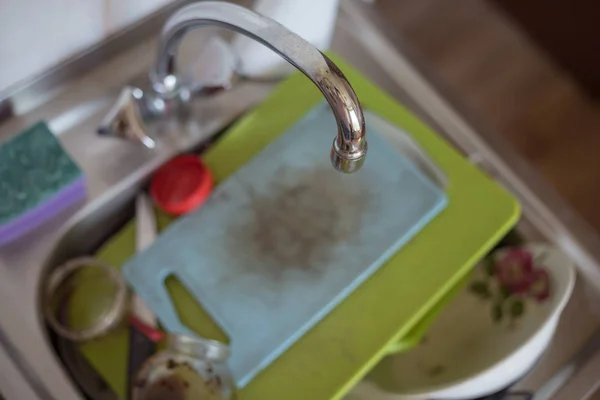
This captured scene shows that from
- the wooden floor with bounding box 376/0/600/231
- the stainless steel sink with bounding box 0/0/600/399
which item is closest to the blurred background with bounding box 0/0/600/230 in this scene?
the wooden floor with bounding box 376/0/600/231

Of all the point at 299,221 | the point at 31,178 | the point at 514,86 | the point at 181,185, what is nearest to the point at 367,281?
the point at 299,221

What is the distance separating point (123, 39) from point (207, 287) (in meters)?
0.26

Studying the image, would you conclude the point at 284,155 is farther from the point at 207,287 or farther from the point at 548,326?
the point at 548,326

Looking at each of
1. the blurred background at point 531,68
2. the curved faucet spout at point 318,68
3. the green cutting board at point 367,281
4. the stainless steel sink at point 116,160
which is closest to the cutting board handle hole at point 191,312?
the green cutting board at point 367,281

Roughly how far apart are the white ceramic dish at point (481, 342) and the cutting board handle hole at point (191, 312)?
151 millimetres

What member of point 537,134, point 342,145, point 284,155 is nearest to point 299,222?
point 284,155

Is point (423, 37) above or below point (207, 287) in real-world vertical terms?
above

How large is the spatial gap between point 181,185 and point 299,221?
0.39ft

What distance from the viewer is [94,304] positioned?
0.64m

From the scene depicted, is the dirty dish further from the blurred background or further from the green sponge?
the blurred background

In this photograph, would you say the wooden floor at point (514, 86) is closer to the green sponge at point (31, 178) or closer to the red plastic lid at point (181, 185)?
the red plastic lid at point (181, 185)

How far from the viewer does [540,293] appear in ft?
2.18

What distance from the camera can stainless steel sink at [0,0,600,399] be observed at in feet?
2.01

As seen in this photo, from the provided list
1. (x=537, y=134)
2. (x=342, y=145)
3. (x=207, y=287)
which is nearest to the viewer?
(x=342, y=145)
